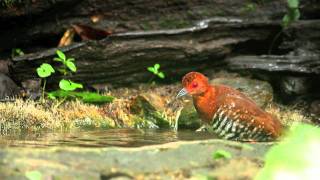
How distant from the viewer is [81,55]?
8492 millimetres

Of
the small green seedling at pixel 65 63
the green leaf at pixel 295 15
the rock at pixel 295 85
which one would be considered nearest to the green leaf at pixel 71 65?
the small green seedling at pixel 65 63

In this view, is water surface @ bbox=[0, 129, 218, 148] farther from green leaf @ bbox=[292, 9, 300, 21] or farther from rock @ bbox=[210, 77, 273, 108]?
green leaf @ bbox=[292, 9, 300, 21]

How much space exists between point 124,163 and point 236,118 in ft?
7.02

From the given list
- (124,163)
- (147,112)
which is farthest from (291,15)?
(124,163)

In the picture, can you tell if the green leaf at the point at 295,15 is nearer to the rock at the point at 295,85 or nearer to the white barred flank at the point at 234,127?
the rock at the point at 295,85

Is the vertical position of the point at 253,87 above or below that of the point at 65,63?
below

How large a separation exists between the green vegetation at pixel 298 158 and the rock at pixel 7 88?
6.83 metres

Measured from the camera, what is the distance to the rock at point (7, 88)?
7.88m

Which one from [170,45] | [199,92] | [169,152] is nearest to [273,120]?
[199,92]

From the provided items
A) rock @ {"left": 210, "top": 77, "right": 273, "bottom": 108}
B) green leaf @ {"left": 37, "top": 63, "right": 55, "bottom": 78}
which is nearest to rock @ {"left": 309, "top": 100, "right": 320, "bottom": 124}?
rock @ {"left": 210, "top": 77, "right": 273, "bottom": 108}

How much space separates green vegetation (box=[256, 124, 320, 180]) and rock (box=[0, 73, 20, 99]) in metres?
6.83

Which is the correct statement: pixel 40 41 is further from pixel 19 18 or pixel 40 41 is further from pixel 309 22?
pixel 309 22

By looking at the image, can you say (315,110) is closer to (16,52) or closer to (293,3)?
(293,3)

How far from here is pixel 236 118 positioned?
198 inches
